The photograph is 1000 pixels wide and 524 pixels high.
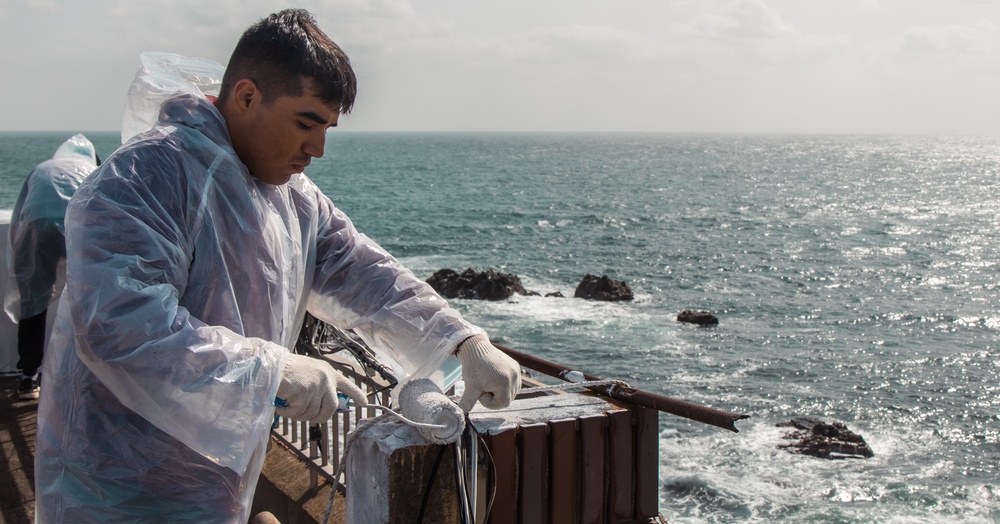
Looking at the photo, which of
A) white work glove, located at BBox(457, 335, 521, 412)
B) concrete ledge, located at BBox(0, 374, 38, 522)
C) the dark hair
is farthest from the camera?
concrete ledge, located at BBox(0, 374, 38, 522)

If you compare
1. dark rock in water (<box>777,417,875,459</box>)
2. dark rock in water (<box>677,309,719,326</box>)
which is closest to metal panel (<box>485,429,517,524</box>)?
dark rock in water (<box>777,417,875,459</box>)

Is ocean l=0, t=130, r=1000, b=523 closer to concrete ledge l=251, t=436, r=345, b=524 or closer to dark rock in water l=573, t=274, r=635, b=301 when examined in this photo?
dark rock in water l=573, t=274, r=635, b=301

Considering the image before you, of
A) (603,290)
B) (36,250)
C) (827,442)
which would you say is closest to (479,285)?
(603,290)

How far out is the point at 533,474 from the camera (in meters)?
2.97

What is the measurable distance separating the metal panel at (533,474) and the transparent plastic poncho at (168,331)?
→ 87cm

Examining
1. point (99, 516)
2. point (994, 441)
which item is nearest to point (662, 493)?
point (994, 441)

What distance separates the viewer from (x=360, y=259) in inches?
115

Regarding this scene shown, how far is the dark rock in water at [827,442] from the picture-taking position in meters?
16.3

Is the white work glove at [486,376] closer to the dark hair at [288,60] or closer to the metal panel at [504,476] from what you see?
the metal panel at [504,476]

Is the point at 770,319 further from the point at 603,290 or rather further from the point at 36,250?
the point at 36,250

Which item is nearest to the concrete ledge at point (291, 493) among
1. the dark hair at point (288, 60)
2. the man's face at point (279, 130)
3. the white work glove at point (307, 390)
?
the white work glove at point (307, 390)

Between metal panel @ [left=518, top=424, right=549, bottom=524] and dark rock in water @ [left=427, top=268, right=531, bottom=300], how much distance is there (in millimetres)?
26281

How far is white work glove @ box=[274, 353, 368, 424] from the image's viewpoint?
2.21 meters

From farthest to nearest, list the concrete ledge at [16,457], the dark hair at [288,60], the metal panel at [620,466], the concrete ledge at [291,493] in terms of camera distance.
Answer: the concrete ledge at [16,457] < the concrete ledge at [291,493] < the metal panel at [620,466] < the dark hair at [288,60]
